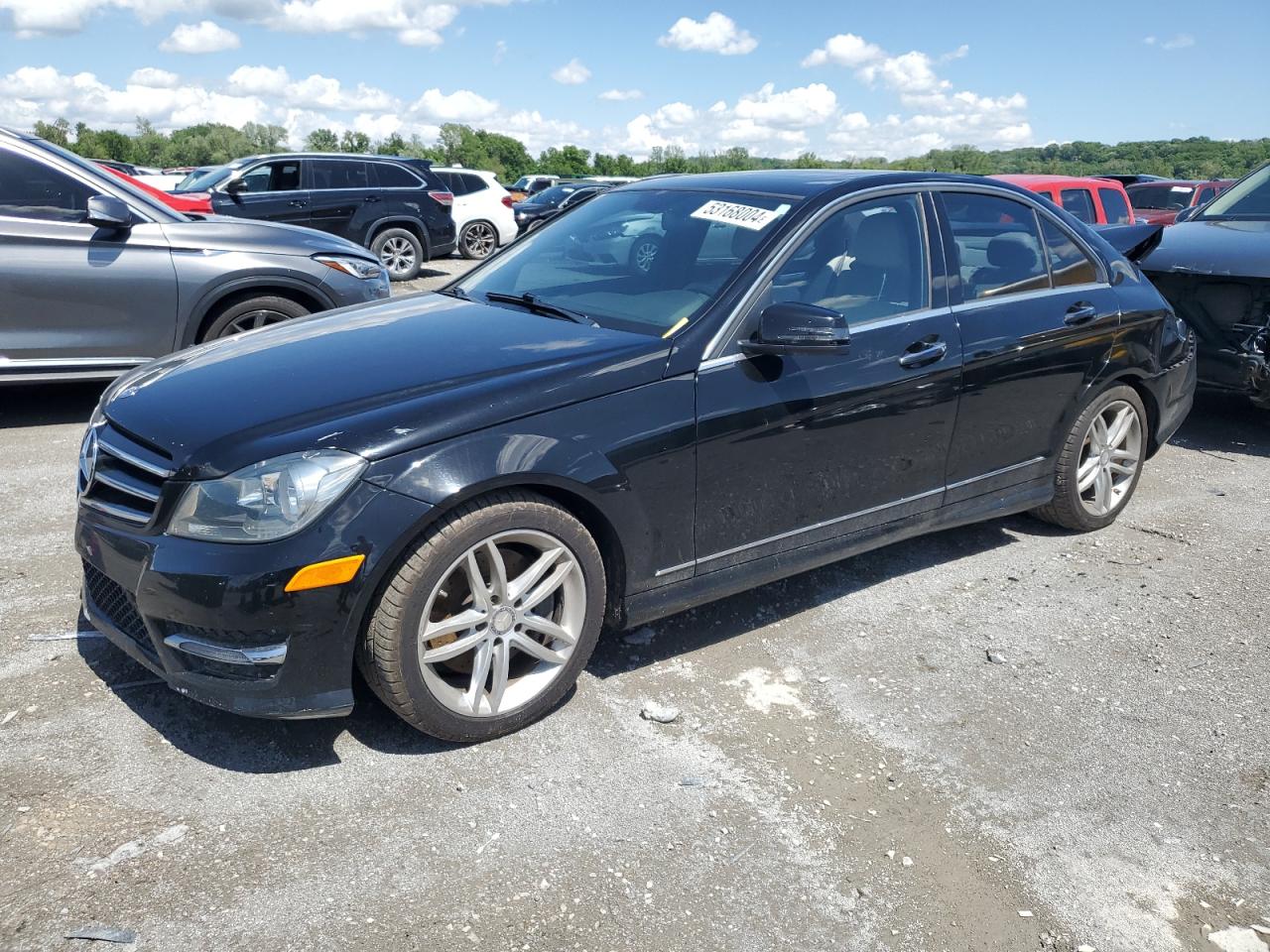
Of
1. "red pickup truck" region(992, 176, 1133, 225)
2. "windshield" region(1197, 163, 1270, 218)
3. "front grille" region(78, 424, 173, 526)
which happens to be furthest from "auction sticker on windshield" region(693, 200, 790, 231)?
"red pickup truck" region(992, 176, 1133, 225)

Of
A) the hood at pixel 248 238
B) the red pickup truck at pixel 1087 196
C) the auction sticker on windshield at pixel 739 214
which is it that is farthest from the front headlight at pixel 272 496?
the red pickup truck at pixel 1087 196

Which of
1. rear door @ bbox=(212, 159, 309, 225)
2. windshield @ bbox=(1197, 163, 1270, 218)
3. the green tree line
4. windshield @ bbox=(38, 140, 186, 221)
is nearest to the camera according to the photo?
windshield @ bbox=(38, 140, 186, 221)

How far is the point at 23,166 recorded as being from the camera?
6.08m

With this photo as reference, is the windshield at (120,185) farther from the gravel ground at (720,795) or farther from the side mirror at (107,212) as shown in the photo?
the gravel ground at (720,795)

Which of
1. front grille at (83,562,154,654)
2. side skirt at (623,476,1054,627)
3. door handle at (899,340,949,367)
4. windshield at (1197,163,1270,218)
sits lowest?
side skirt at (623,476,1054,627)

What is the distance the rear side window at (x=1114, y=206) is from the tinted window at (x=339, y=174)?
9391 mm

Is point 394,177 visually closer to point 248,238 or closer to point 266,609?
point 248,238

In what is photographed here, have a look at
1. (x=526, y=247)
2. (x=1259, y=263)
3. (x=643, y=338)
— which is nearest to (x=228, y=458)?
(x=643, y=338)

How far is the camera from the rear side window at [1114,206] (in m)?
12.2

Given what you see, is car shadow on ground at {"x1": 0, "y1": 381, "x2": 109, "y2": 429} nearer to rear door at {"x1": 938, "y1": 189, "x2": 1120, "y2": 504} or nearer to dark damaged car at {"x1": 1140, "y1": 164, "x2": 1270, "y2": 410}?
rear door at {"x1": 938, "y1": 189, "x2": 1120, "y2": 504}

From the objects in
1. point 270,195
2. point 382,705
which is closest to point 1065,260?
point 382,705

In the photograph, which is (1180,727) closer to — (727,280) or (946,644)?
(946,644)

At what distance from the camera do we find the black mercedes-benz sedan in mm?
2770

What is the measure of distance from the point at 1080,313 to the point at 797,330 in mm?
1897
